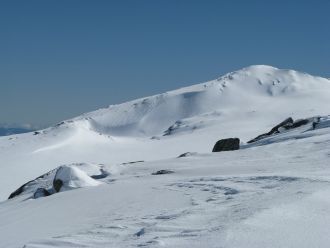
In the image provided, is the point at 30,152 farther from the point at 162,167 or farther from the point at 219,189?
the point at 219,189

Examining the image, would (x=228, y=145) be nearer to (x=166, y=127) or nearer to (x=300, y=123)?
(x=300, y=123)

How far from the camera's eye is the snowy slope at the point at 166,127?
62031mm

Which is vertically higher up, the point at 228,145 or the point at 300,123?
the point at 300,123

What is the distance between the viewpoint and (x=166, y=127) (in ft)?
584

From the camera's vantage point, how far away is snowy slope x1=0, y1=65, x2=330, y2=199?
204 ft

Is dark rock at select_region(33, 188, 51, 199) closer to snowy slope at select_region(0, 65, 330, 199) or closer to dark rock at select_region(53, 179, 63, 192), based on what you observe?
dark rock at select_region(53, 179, 63, 192)

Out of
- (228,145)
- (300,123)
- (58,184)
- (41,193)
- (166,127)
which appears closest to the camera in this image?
(58,184)

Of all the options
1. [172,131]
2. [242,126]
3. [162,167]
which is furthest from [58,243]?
[172,131]

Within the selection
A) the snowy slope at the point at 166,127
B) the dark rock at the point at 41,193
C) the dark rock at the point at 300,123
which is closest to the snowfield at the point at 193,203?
the dark rock at the point at 41,193

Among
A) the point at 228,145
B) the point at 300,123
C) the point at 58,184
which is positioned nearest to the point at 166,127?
the point at 300,123

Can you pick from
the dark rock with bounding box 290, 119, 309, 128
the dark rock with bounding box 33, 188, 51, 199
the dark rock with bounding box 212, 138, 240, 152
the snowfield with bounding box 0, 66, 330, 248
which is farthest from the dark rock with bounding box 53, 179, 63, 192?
the dark rock with bounding box 290, 119, 309, 128

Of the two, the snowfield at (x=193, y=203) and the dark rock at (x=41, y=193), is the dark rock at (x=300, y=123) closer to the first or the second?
the snowfield at (x=193, y=203)

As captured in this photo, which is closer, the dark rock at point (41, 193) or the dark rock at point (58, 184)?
the dark rock at point (58, 184)

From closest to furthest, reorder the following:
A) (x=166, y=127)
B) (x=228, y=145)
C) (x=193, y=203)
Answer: (x=193, y=203) < (x=228, y=145) < (x=166, y=127)
